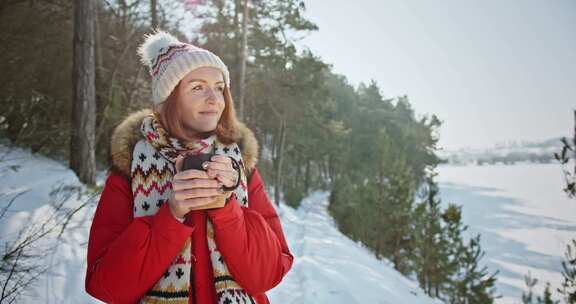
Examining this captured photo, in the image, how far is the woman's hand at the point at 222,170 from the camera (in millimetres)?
1052

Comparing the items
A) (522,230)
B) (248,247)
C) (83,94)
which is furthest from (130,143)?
(522,230)

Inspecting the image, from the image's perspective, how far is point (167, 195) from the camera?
1.42 meters

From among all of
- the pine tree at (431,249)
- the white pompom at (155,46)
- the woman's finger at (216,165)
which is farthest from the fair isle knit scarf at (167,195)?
the pine tree at (431,249)

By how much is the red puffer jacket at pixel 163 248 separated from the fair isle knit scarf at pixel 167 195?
6cm

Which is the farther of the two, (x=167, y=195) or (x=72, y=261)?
(x=72, y=261)

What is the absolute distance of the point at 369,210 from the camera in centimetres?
1911

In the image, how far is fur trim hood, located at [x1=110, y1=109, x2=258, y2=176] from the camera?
145 centimetres

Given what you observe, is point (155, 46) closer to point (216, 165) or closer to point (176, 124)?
point (176, 124)

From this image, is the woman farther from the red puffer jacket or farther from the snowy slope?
the snowy slope

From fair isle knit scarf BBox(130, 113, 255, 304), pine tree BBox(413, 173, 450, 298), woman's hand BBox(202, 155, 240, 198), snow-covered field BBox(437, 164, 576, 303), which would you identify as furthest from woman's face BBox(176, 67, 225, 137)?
pine tree BBox(413, 173, 450, 298)

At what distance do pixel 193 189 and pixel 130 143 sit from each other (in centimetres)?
69

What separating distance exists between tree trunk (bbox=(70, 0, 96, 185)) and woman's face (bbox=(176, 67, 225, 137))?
Answer: 21.8 ft

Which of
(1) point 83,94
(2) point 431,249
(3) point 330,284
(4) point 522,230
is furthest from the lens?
(4) point 522,230

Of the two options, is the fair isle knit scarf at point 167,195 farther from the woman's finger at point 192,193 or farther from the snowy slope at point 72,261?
the snowy slope at point 72,261
